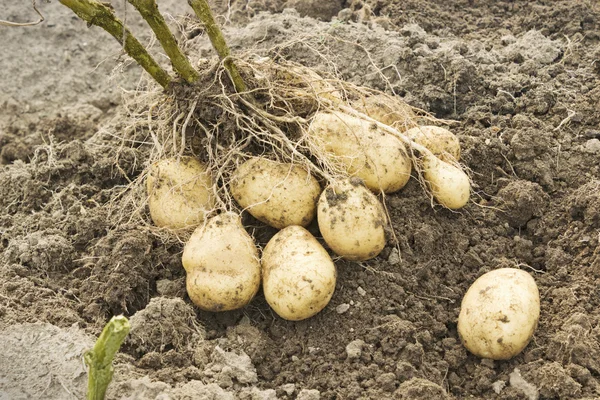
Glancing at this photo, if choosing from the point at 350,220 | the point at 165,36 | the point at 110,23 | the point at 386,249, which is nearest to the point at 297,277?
the point at 350,220

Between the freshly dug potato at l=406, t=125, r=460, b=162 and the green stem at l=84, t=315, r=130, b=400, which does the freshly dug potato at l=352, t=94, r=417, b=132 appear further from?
the green stem at l=84, t=315, r=130, b=400

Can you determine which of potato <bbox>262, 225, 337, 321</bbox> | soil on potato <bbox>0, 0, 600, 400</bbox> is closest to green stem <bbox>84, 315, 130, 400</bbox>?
soil on potato <bbox>0, 0, 600, 400</bbox>

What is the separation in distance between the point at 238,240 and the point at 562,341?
50.0 inches

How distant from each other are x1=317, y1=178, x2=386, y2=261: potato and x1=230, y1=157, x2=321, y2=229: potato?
9 centimetres

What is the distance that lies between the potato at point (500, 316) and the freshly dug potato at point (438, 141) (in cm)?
67

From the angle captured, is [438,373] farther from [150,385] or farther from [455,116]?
[455,116]

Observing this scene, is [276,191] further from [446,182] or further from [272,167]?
[446,182]

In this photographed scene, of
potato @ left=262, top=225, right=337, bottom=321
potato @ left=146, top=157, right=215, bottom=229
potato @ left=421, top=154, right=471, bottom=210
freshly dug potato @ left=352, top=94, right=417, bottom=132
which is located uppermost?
potato @ left=146, top=157, right=215, bottom=229

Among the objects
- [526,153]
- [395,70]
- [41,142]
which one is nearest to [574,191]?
[526,153]

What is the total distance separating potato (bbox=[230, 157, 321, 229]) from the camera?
287 centimetres

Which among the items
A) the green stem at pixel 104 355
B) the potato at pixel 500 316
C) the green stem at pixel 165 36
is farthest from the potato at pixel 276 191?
the green stem at pixel 104 355

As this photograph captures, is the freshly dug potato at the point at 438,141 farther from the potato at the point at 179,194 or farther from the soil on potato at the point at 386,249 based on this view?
the potato at the point at 179,194

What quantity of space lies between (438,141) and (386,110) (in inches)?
11.1

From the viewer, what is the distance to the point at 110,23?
2670 millimetres
